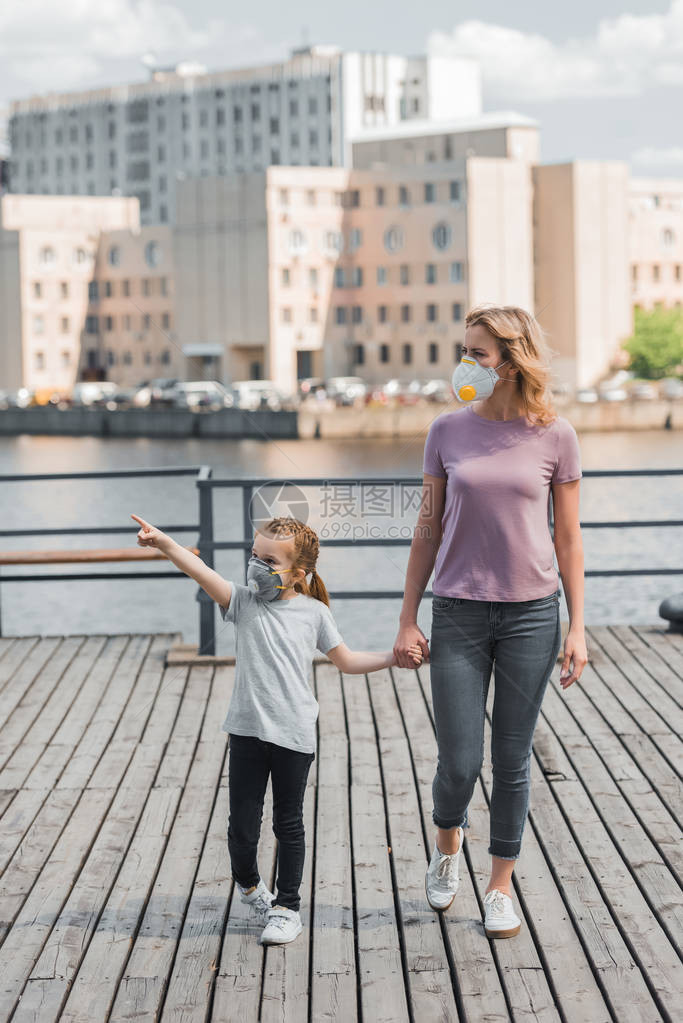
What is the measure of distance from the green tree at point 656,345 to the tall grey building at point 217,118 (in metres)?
30.2

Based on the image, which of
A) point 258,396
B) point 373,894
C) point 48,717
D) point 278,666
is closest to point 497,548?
point 278,666

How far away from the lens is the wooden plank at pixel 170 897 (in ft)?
12.5

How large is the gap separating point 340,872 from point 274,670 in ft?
3.49

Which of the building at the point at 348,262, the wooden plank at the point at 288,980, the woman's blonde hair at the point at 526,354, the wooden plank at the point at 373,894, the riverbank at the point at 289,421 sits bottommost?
the riverbank at the point at 289,421

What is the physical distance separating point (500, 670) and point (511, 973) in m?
0.82

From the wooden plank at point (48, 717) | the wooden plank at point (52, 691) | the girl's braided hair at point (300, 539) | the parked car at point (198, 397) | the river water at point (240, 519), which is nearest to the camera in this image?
the girl's braided hair at point (300, 539)

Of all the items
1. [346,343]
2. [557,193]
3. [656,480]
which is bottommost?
[656,480]

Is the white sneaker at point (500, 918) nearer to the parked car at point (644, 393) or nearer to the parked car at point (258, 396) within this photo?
the parked car at point (258, 396)

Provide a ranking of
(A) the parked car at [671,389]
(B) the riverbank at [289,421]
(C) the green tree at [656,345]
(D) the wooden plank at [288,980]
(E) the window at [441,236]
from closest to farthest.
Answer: (D) the wooden plank at [288,980]
(B) the riverbank at [289,421]
(A) the parked car at [671,389]
(C) the green tree at [656,345]
(E) the window at [441,236]

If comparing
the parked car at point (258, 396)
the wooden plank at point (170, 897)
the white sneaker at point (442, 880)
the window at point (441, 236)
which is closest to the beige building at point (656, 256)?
the window at point (441, 236)

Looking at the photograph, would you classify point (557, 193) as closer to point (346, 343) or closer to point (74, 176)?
point (346, 343)

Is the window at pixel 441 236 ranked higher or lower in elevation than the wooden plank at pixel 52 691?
higher

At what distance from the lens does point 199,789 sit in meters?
5.65

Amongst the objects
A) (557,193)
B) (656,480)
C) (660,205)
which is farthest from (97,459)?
(660,205)
